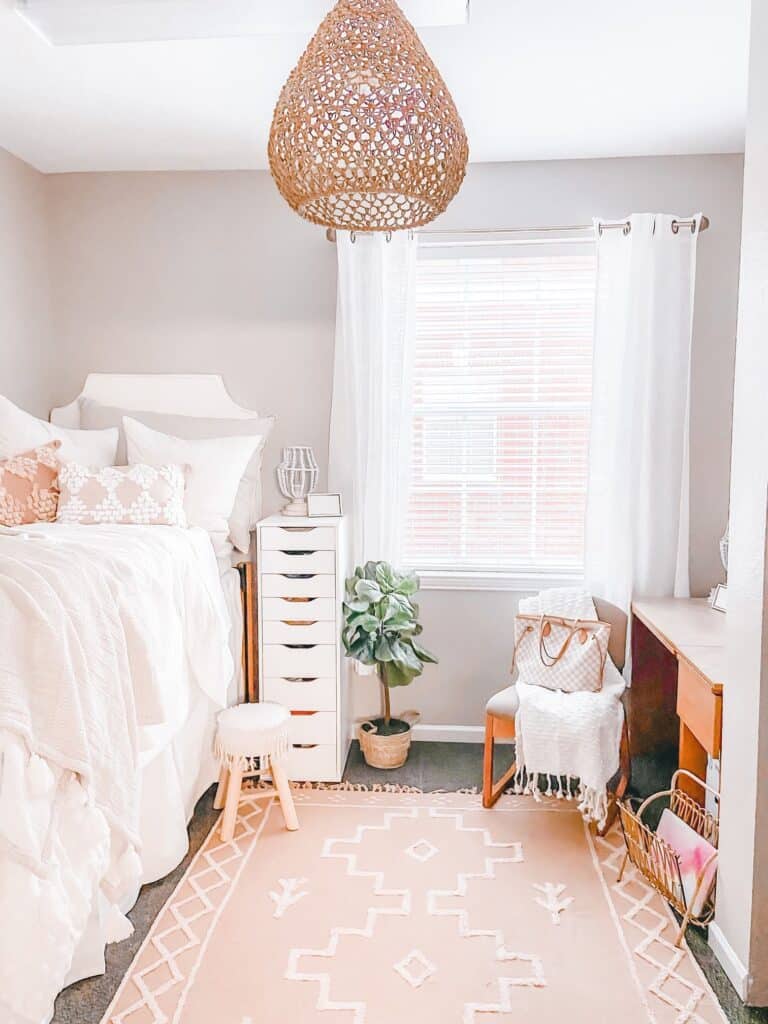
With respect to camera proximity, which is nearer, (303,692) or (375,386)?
(303,692)

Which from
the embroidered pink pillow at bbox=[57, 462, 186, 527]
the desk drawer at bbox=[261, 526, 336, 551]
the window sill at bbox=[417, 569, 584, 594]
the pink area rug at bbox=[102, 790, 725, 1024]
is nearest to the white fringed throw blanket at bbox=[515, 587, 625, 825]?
the pink area rug at bbox=[102, 790, 725, 1024]

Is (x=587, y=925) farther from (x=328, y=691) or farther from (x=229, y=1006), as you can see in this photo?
(x=328, y=691)

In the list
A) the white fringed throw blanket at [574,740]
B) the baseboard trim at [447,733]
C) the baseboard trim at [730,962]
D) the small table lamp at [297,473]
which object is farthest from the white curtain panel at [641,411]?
the baseboard trim at [730,962]

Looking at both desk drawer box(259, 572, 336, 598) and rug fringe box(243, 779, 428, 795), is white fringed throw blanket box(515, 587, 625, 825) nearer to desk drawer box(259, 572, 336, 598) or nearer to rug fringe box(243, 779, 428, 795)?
rug fringe box(243, 779, 428, 795)

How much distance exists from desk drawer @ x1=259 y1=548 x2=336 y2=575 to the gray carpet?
86 centimetres

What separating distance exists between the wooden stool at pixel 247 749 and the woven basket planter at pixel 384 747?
54 cm

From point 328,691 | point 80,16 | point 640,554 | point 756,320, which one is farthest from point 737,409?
point 80,16

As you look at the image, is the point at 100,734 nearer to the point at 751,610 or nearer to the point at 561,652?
the point at 751,610

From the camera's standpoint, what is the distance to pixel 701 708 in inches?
94.5

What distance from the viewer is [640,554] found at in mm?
3385

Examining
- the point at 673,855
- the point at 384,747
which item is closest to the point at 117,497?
the point at 384,747

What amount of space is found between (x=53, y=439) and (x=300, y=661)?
4.22ft

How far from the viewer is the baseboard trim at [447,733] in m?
3.72

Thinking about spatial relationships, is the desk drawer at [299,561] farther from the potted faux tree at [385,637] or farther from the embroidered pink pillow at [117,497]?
the embroidered pink pillow at [117,497]
